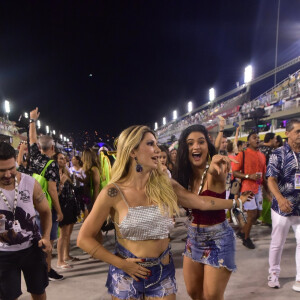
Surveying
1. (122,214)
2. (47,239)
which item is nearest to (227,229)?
(122,214)

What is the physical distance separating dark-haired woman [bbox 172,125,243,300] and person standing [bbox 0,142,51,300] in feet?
4.44

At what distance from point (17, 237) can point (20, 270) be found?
1.07ft

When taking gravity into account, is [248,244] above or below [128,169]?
below

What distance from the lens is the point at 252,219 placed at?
5.65m

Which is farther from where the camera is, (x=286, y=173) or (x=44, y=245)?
(x=286, y=173)

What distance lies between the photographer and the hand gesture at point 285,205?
11.5 feet

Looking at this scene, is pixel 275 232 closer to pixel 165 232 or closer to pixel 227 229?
pixel 227 229

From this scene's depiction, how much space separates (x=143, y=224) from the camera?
6.06 ft

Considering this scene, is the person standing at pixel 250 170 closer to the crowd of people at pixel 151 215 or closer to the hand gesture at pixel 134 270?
the crowd of people at pixel 151 215

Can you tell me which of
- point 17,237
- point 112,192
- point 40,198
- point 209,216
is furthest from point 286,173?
point 17,237

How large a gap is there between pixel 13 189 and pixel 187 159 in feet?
5.37

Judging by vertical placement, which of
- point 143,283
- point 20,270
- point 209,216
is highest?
point 209,216

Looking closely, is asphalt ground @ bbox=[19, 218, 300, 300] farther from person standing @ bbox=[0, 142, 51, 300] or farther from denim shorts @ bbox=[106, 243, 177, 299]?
denim shorts @ bbox=[106, 243, 177, 299]

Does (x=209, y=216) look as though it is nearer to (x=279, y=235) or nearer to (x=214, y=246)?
(x=214, y=246)
